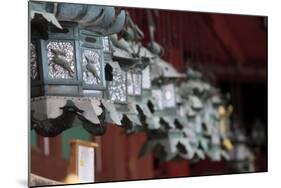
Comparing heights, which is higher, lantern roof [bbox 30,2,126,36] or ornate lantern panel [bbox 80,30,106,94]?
lantern roof [bbox 30,2,126,36]

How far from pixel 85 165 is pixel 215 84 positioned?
23.3 inches

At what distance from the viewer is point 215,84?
1674 millimetres

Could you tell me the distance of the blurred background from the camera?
4.11 feet

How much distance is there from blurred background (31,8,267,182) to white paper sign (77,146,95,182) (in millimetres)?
21

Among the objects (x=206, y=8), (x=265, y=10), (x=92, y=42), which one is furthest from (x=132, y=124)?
(x=265, y=10)

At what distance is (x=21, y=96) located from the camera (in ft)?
3.80

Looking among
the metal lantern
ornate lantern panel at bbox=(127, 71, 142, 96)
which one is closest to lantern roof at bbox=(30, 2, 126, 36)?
the metal lantern

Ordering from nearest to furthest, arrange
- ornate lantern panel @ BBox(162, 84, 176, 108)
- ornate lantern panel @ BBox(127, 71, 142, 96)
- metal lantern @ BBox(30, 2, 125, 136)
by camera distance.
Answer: metal lantern @ BBox(30, 2, 125, 136), ornate lantern panel @ BBox(127, 71, 142, 96), ornate lantern panel @ BBox(162, 84, 176, 108)

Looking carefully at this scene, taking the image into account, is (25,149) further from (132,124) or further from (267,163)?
(267,163)

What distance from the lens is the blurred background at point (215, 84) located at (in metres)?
1.25

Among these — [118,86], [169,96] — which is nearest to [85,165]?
[118,86]

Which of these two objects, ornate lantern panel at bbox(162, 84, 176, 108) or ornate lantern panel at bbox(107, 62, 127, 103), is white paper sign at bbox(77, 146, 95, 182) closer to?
ornate lantern panel at bbox(107, 62, 127, 103)

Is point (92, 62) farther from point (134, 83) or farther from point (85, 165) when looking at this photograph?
point (85, 165)

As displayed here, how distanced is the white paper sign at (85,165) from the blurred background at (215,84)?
0.07ft
